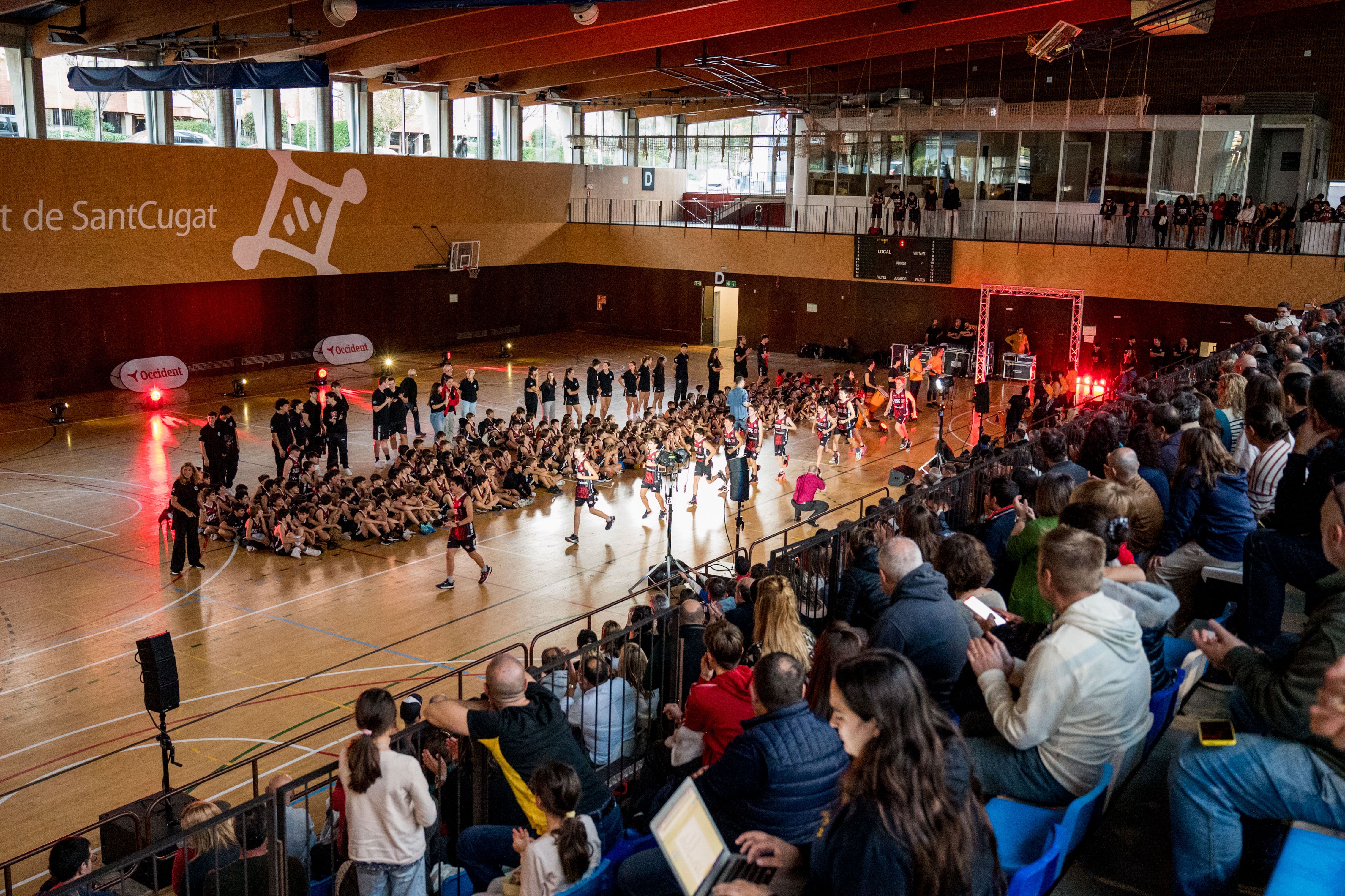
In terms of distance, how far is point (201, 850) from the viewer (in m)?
5.15

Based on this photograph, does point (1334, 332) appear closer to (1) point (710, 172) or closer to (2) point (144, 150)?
(2) point (144, 150)

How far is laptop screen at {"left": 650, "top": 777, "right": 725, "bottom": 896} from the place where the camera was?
309 centimetres

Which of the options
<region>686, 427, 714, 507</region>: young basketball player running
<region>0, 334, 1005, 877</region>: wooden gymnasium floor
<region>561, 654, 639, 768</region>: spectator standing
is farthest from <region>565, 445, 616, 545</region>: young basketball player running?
<region>561, 654, 639, 768</region>: spectator standing

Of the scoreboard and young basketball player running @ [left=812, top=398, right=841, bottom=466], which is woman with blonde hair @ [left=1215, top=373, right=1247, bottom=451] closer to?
young basketball player running @ [left=812, top=398, right=841, bottom=466]

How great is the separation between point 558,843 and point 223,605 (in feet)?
33.5

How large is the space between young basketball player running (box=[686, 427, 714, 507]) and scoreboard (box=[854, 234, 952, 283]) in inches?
618

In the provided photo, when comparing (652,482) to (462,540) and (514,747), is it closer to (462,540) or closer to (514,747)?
(462,540)

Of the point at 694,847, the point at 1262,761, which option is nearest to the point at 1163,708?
the point at 1262,761

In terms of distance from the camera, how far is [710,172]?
4122 centimetres

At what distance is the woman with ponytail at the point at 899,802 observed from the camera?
270cm

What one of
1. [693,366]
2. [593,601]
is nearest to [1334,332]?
[593,601]

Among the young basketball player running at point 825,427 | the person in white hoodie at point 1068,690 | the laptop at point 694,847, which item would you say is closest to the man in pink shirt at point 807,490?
the young basketball player running at point 825,427

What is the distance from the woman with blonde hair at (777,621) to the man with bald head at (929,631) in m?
0.44

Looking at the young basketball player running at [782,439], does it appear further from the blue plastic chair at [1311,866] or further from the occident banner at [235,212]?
the blue plastic chair at [1311,866]
